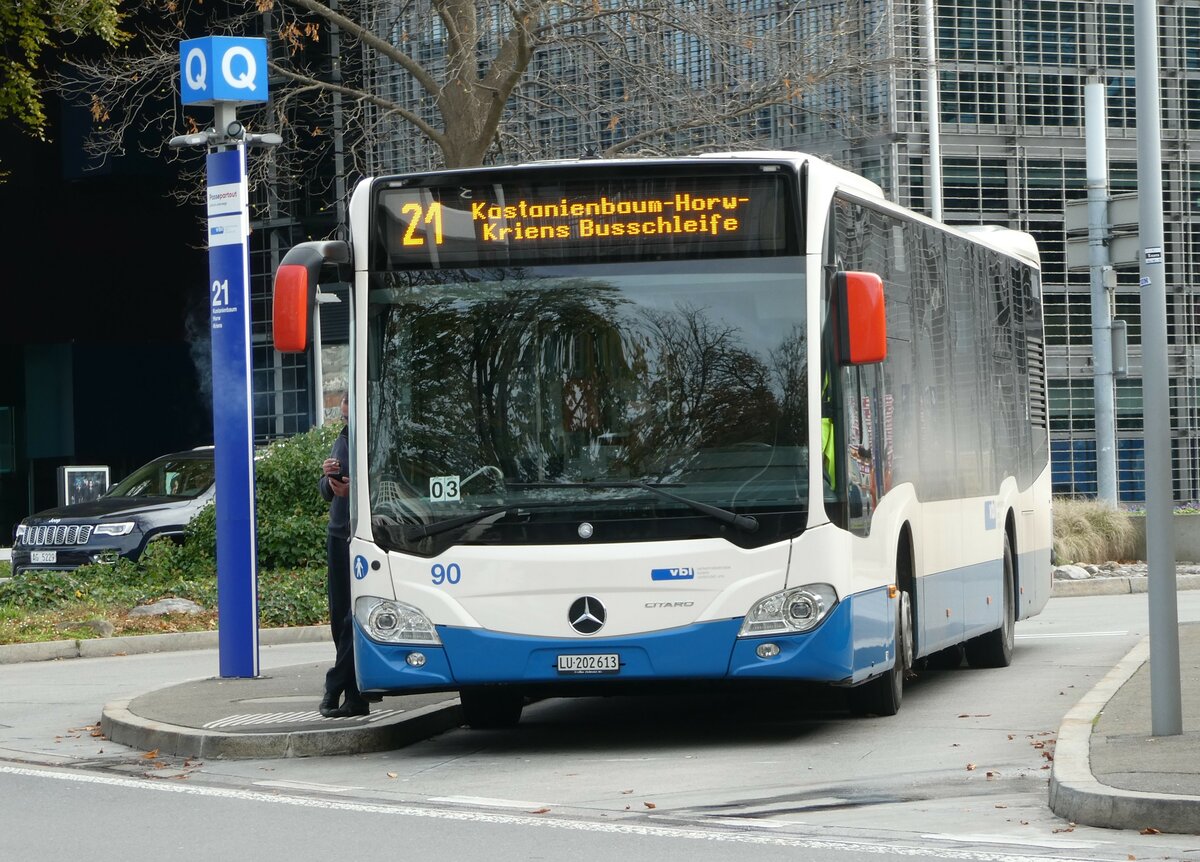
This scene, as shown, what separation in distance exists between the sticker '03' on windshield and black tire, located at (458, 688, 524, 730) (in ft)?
5.92

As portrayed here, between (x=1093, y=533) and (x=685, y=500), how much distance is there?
663 inches

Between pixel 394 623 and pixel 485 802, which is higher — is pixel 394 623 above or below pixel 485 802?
above

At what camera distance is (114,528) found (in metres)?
22.6

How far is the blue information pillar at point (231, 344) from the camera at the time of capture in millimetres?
14289

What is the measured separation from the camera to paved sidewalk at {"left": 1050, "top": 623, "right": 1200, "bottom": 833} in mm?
7801

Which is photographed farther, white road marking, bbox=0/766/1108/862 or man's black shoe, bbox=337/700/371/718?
man's black shoe, bbox=337/700/371/718

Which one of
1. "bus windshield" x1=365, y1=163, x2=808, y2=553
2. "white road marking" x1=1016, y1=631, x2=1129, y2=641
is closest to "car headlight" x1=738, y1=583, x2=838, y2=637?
"bus windshield" x1=365, y1=163, x2=808, y2=553

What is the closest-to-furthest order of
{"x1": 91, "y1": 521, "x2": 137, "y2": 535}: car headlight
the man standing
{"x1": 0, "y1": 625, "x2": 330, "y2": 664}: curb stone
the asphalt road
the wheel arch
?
the asphalt road
the man standing
the wheel arch
{"x1": 0, "y1": 625, "x2": 330, "y2": 664}: curb stone
{"x1": 91, "y1": 521, "x2": 137, "y2": 535}: car headlight

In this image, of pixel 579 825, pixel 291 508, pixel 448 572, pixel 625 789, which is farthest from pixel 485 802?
pixel 291 508

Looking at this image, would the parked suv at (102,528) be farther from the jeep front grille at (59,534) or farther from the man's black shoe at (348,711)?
the man's black shoe at (348,711)

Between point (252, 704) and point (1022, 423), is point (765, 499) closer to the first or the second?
point (252, 704)

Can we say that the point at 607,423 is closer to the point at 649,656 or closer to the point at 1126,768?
the point at 649,656

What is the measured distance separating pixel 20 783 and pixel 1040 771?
4.86m

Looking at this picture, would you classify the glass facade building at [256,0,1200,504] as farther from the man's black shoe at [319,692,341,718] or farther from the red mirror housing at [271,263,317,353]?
the red mirror housing at [271,263,317,353]
